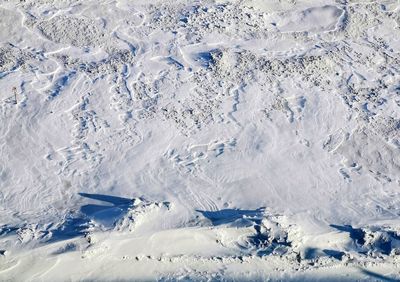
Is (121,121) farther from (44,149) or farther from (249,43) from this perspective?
(249,43)

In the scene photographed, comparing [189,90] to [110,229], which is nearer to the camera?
[110,229]

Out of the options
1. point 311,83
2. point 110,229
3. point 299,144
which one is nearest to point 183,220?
point 110,229

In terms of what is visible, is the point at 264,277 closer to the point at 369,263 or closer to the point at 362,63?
the point at 369,263

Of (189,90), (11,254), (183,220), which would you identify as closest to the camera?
(11,254)

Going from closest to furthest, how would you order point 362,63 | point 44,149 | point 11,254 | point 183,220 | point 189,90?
1. point 11,254
2. point 183,220
3. point 44,149
4. point 189,90
5. point 362,63

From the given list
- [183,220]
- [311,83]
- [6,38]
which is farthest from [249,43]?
[6,38]

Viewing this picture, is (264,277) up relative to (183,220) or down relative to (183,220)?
down

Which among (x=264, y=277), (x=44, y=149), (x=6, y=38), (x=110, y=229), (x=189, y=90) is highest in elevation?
(x=6, y=38)
